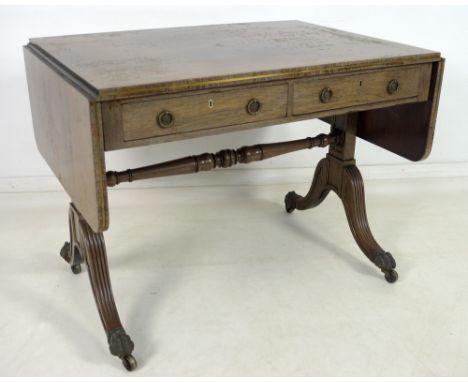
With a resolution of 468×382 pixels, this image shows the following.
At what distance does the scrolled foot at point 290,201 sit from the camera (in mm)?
2961

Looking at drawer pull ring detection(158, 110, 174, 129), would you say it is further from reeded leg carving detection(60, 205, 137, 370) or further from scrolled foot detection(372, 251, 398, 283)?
scrolled foot detection(372, 251, 398, 283)

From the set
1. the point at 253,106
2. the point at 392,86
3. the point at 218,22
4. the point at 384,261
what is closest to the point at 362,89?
the point at 392,86

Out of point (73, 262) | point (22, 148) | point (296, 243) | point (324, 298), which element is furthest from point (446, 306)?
point (22, 148)

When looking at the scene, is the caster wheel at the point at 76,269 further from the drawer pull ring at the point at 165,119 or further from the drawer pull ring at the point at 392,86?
the drawer pull ring at the point at 392,86

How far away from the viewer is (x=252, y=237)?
2779 millimetres

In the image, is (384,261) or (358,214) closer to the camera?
(384,261)

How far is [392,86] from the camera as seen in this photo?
2025mm

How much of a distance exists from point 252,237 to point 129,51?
112 cm

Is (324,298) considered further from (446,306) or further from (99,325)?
(99,325)

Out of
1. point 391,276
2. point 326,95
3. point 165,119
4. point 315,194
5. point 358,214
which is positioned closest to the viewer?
point 165,119

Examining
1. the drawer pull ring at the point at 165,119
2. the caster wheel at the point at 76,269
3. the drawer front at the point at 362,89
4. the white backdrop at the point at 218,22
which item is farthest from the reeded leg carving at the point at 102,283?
the white backdrop at the point at 218,22

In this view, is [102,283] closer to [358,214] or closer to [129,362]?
[129,362]

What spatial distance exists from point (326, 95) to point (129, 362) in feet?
3.51

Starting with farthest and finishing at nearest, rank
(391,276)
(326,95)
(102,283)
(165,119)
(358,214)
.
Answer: (358,214)
(391,276)
(102,283)
(326,95)
(165,119)
